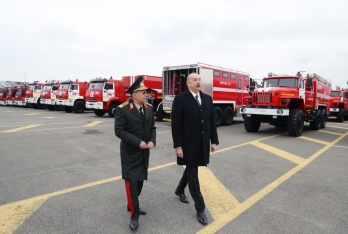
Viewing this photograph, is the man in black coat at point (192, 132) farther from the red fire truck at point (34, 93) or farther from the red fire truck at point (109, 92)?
the red fire truck at point (34, 93)

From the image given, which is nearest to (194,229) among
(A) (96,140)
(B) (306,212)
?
(B) (306,212)

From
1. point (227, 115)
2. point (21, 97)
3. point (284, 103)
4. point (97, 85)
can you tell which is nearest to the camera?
point (284, 103)

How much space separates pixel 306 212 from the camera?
12.1 ft

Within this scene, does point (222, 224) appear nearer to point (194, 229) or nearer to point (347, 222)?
point (194, 229)

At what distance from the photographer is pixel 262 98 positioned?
11.5 meters

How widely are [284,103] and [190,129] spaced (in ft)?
27.9

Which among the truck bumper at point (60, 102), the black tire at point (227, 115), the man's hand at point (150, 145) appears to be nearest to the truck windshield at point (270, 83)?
the black tire at point (227, 115)

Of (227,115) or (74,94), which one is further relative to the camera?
(74,94)

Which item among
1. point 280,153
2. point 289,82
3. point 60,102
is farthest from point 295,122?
point 60,102

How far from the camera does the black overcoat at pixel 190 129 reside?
349 cm

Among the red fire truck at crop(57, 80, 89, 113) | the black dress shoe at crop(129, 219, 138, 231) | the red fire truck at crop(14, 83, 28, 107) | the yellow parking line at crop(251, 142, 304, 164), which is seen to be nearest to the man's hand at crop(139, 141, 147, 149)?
the black dress shoe at crop(129, 219, 138, 231)

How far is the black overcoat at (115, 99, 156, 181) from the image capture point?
10.7 feet

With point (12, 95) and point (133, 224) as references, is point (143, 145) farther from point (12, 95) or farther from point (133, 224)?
point (12, 95)

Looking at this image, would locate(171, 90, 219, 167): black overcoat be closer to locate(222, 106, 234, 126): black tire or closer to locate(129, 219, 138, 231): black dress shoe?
locate(129, 219, 138, 231): black dress shoe
